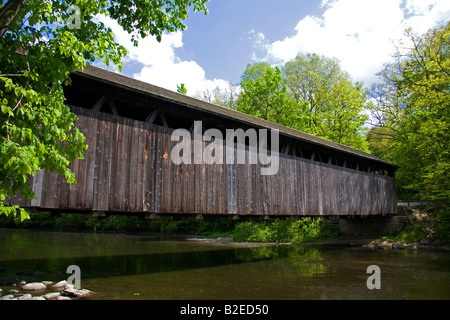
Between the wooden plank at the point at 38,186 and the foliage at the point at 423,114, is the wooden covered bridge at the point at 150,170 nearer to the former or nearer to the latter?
the wooden plank at the point at 38,186

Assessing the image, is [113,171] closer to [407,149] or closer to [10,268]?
[10,268]

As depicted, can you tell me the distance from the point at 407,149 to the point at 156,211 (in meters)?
14.6

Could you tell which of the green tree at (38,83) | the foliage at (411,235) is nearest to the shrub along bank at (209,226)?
the foliage at (411,235)

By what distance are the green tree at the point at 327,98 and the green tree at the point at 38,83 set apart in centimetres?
1932

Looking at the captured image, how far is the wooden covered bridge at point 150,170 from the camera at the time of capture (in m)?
6.64

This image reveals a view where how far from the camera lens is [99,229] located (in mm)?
33750

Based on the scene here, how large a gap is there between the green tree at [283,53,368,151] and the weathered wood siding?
39.6 feet

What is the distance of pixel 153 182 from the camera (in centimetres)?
767

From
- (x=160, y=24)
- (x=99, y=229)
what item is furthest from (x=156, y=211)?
(x=99, y=229)

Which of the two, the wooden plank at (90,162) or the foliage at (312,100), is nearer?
the wooden plank at (90,162)

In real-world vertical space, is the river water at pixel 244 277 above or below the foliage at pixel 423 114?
below

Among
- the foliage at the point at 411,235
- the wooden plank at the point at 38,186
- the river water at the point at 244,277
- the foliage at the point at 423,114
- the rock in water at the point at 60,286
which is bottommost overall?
the river water at the point at 244,277

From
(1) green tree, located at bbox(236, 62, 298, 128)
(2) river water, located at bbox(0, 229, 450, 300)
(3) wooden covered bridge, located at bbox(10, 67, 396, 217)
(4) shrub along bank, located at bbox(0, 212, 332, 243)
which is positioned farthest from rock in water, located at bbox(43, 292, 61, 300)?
(1) green tree, located at bbox(236, 62, 298, 128)
